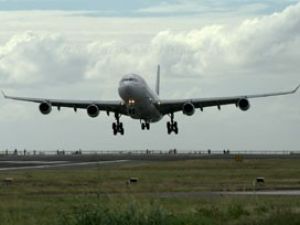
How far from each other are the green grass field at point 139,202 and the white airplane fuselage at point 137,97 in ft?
57.7

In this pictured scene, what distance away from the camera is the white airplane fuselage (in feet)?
230

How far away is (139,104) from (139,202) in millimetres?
44275

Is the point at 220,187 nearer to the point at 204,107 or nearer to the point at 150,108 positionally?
the point at 150,108

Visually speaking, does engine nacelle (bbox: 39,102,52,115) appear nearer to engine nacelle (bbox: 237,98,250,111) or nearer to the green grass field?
engine nacelle (bbox: 237,98,250,111)

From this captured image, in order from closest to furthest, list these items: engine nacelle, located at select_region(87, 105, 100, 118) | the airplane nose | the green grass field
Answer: the green grass field, the airplane nose, engine nacelle, located at select_region(87, 105, 100, 118)

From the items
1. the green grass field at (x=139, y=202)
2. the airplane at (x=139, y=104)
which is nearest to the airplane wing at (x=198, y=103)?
the airplane at (x=139, y=104)

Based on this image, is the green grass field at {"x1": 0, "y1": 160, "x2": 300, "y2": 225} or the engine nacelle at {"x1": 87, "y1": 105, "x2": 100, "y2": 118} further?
the engine nacelle at {"x1": 87, "y1": 105, "x2": 100, "y2": 118}

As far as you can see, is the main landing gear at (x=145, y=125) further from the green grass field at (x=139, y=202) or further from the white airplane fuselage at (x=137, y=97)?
the green grass field at (x=139, y=202)

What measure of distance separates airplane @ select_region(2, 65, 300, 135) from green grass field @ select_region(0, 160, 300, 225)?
1779 cm

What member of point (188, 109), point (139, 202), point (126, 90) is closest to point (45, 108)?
point (126, 90)

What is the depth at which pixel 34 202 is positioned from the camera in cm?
3112

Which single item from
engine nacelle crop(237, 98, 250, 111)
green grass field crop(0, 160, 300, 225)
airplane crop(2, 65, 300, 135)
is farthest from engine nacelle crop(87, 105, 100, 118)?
green grass field crop(0, 160, 300, 225)

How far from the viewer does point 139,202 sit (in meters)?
26.7

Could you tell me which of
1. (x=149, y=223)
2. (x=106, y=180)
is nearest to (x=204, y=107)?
(x=106, y=180)
